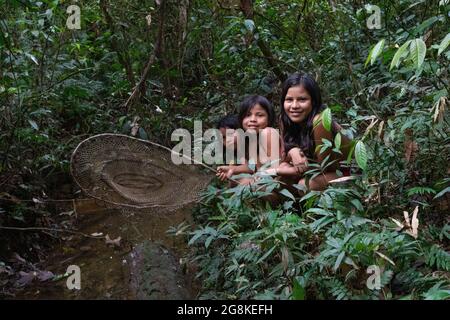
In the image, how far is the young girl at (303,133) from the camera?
3.03 metres

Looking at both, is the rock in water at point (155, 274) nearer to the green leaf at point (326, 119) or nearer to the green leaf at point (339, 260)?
the green leaf at point (339, 260)

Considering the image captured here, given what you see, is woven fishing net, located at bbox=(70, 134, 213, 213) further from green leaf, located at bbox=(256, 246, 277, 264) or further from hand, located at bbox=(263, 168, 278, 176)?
green leaf, located at bbox=(256, 246, 277, 264)

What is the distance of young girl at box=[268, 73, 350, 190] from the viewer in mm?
3025

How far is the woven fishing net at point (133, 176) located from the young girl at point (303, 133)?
71 cm

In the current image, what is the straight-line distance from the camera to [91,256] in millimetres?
3703

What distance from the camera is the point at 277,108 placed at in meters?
4.89

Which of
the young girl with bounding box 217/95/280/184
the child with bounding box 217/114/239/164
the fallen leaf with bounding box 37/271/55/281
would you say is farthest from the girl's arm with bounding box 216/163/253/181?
the fallen leaf with bounding box 37/271/55/281

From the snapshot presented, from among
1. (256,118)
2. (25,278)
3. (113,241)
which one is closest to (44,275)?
(25,278)

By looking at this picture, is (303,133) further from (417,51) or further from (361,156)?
(417,51)

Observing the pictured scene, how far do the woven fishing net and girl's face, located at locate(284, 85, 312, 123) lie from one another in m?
0.82

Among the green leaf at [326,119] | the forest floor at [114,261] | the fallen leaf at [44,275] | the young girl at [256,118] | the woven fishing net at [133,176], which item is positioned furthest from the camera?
the young girl at [256,118]

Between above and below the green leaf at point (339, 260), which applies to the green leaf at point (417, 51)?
above

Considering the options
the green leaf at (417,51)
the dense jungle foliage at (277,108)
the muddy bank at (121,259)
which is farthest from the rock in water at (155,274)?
the green leaf at (417,51)
